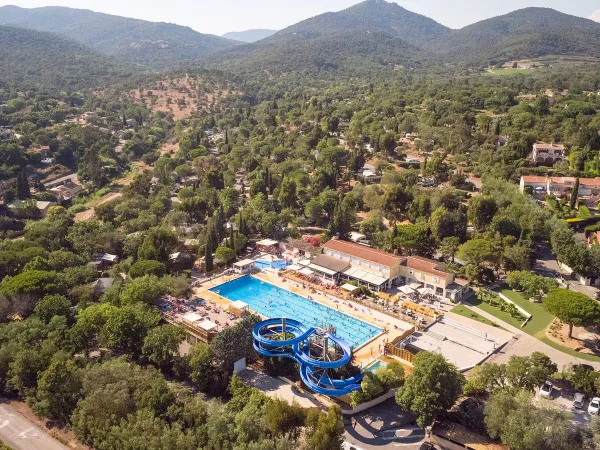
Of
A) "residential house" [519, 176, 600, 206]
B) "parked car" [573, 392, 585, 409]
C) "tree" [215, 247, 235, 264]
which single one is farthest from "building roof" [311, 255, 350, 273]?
"residential house" [519, 176, 600, 206]

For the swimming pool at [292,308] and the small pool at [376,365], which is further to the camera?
the swimming pool at [292,308]

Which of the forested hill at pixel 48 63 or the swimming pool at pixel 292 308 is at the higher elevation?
the forested hill at pixel 48 63

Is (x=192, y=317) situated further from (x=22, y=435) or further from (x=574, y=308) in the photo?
(x=574, y=308)

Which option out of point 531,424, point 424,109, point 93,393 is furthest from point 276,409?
point 424,109

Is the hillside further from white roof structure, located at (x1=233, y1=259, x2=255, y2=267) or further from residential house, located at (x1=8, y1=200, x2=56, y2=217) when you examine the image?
white roof structure, located at (x1=233, y1=259, x2=255, y2=267)

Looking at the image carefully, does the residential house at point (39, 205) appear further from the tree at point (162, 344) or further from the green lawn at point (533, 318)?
the green lawn at point (533, 318)

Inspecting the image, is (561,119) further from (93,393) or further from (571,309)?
(93,393)

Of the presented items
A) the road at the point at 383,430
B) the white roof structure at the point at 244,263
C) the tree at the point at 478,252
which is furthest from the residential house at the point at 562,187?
the road at the point at 383,430
